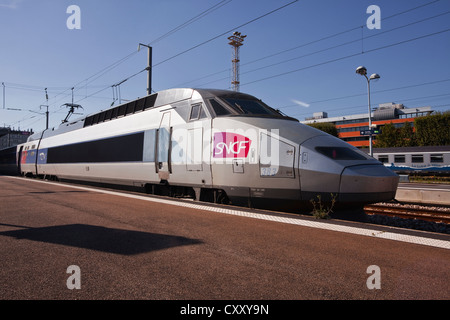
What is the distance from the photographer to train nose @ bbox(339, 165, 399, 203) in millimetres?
6066

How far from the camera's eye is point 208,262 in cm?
353

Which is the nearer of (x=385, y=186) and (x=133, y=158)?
(x=385, y=186)

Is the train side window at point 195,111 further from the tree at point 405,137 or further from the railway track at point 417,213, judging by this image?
the tree at point 405,137

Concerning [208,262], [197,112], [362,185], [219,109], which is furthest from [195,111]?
[208,262]

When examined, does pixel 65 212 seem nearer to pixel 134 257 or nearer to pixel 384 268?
pixel 134 257

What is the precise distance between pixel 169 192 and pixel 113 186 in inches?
175

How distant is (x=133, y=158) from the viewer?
11.2 meters

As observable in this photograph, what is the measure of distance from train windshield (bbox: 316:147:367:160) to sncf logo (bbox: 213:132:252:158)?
1630 millimetres

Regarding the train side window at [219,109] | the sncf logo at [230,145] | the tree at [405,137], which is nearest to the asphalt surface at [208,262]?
the sncf logo at [230,145]

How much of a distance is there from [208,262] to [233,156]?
13.0ft

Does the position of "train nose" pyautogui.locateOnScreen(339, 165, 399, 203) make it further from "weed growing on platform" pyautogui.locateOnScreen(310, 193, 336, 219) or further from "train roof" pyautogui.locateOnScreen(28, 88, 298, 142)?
"train roof" pyautogui.locateOnScreen(28, 88, 298, 142)

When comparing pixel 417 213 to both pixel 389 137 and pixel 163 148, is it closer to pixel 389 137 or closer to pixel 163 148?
pixel 163 148
